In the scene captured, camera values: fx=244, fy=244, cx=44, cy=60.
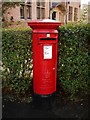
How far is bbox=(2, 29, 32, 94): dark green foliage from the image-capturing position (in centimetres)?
466

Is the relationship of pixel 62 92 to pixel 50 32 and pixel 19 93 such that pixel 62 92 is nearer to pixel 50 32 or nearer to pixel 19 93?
pixel 19 93

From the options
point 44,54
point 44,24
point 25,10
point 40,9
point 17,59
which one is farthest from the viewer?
point 40,9

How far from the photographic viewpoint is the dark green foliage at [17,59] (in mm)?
4656

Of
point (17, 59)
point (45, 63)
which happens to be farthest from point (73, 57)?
point (17, 59)

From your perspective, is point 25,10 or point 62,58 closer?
point 62,58

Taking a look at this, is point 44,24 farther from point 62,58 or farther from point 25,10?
point 25,10

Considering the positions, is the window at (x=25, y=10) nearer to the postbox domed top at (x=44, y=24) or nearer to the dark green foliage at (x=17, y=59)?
the dark green foliage at (x=17, y=59)

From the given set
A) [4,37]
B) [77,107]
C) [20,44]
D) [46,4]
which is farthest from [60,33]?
[46,4]

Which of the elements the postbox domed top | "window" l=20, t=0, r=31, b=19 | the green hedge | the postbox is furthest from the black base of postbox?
"window" l=20, t=0, r=31, b=19

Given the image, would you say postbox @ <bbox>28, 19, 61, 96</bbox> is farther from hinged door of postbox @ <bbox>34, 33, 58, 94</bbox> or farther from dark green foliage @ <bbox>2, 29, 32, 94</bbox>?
dark green foliage @ <bbox>2, 29, 32, 94</bbox>

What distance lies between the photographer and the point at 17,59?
4.73m

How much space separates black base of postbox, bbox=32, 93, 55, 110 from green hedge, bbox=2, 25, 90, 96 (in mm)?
409

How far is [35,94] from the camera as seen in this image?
456 centimetres

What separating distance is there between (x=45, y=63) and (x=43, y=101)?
74 cm
